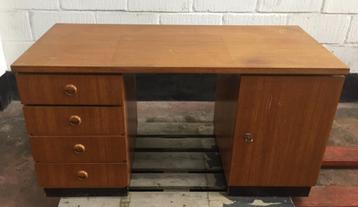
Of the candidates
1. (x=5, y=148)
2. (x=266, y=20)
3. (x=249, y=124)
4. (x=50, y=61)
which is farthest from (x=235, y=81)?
(x=5, y=148)

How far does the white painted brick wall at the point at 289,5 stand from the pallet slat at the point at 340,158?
2.58 ft

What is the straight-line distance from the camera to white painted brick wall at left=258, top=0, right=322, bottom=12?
1.75 metres

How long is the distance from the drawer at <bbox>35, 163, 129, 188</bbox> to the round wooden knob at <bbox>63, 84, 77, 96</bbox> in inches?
10.9

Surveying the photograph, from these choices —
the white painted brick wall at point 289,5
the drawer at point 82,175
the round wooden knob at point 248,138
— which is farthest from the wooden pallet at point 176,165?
the white painted brick wall at point 289,5

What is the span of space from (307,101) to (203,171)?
0.53 metres

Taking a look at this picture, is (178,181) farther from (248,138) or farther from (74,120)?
(74,120)

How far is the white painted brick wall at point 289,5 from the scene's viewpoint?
1.75 metres

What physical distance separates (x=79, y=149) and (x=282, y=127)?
689 millimetres

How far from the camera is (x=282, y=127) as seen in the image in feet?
3.51

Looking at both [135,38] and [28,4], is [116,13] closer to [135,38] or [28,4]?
[28,4]

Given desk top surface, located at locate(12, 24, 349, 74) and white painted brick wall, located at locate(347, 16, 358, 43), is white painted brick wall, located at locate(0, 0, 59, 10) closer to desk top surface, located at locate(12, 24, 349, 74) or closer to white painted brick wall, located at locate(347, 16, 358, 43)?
desk top surface, located at locate(12, 24, 349, 74)

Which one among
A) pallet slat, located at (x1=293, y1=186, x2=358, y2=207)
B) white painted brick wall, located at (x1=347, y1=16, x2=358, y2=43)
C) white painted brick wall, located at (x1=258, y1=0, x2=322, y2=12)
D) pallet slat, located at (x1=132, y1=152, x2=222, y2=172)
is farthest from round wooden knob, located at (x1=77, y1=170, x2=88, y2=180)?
white painted brick wall, located at (x1=347, y1=16, x2=358, y2=43)

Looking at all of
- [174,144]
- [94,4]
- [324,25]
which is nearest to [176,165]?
[174,144]

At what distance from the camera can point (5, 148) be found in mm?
1531
